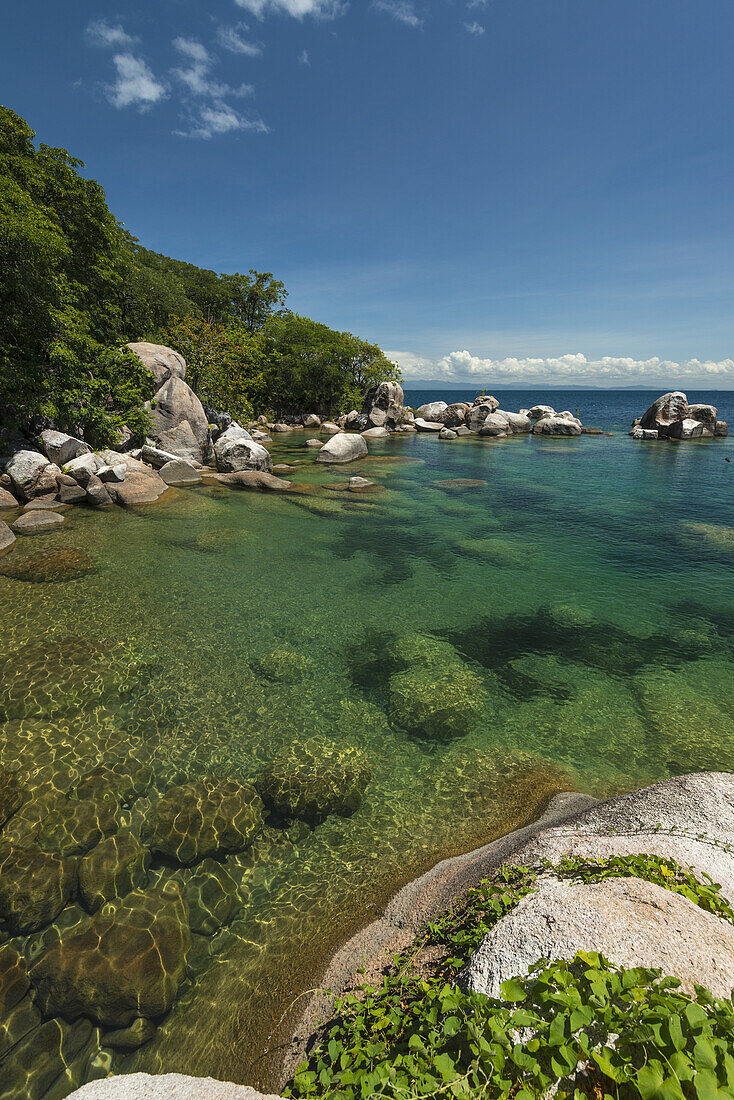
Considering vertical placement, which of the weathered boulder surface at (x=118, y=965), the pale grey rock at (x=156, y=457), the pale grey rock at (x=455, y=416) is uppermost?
the pale grey rock at (x=455, y=416)

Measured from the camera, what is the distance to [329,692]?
386 inches

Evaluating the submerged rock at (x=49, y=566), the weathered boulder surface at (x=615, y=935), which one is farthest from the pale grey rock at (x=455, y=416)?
the weathered boulder surface at (x=615, y=935)

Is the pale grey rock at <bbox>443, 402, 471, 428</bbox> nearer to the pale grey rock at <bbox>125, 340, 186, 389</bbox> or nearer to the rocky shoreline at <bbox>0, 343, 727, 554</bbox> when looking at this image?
the rocky shoreline at <bbox>0, 343, 727, 554</bbox>

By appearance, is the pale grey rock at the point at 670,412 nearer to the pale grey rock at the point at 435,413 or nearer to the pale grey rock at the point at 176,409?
the pale grey rock at the point at 435,413

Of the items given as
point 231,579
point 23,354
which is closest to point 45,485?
point 23,354

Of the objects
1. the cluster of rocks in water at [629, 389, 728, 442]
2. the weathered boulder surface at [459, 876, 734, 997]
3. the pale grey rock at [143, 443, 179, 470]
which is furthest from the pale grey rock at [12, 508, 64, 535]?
the cluster of rocks in water at [629, 389, 728, 442]

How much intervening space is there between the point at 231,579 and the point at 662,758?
12.6 metres

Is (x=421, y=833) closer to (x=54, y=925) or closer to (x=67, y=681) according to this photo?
(x=54, y=925)

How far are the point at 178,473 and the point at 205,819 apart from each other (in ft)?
82.2

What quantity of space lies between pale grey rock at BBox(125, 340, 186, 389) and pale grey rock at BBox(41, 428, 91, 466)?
8.67 metres

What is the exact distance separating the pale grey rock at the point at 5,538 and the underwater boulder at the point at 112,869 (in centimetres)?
1411

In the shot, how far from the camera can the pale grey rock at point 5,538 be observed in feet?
52.6

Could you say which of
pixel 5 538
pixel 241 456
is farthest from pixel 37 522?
pixel 241 456

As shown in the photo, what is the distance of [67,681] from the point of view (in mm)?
9547
